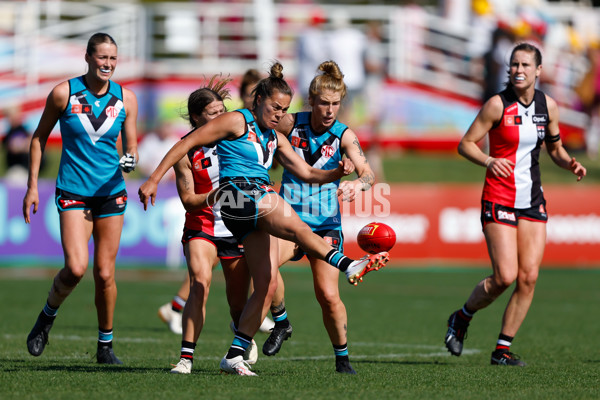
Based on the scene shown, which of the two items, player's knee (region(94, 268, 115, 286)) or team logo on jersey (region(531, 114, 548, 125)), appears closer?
player's knee (region(94, 268, 115, 286))

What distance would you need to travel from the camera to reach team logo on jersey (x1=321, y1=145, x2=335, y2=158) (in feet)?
25.2

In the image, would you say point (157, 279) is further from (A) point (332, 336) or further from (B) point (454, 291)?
(A) point (332, 336)

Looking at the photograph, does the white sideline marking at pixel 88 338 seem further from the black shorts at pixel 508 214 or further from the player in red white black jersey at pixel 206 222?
the black shorts at pixel 508 214

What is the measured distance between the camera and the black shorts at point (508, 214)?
8445mm

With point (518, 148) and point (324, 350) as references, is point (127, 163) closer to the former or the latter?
point (324, 350)

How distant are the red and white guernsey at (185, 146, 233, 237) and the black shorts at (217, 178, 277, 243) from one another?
2.35 feet

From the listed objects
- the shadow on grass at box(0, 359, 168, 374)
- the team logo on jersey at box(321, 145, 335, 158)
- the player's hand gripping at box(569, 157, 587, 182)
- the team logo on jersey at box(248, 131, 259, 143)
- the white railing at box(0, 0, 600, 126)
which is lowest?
the shadow on grass at box(0, 359, 168, 374)

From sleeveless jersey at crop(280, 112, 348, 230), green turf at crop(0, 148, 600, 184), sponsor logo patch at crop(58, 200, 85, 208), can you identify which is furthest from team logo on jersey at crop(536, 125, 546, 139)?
green turf at crop(0, 148, 600, 184)

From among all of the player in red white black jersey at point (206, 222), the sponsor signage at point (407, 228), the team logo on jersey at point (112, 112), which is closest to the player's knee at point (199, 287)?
the player in red white black jersey at point (206, 222)

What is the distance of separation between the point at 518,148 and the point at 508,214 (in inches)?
22.7

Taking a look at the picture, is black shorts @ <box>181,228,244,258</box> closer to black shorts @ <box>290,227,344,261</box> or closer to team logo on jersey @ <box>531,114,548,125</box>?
black shorts @ <box>290,227,344,261</box>

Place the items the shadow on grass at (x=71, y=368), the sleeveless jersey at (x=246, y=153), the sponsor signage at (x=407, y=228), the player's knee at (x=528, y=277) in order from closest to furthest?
the sleeveless jersey at (x=246, y=153)
the shadow on grass at (x=71, y=368)
the player's knee at (x=528, y=277)
the sponsor signage at (x=407, y=228)

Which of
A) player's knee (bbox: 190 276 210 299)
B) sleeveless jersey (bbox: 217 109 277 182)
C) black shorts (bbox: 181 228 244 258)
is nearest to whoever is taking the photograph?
sleeveless jersey (bbox: 217 109 277 182)

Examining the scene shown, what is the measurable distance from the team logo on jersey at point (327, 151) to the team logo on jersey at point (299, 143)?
0.14m
